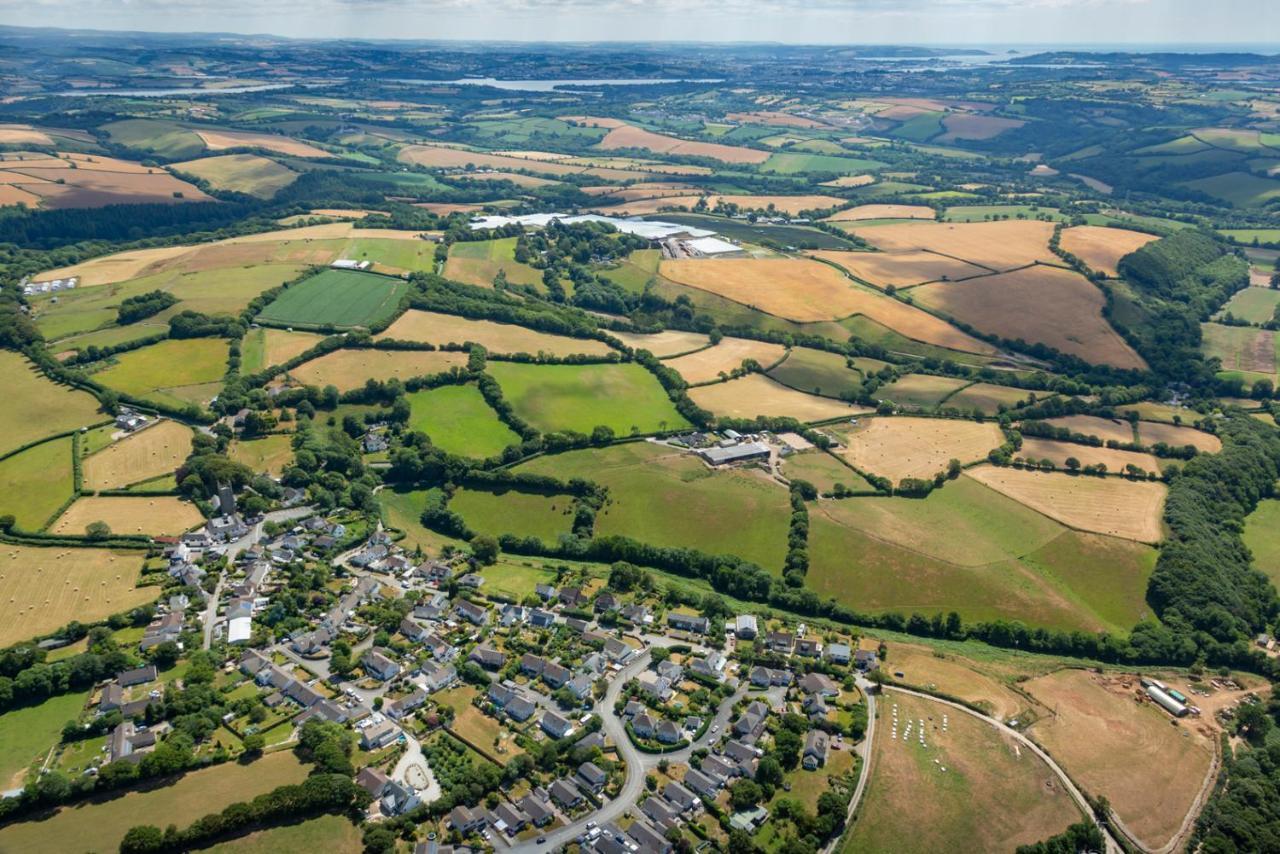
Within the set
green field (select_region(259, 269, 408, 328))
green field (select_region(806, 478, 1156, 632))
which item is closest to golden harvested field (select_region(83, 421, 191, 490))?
green field (select_region(259, 269, 408, 328))

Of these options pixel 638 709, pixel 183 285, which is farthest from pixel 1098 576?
pixel 183 285

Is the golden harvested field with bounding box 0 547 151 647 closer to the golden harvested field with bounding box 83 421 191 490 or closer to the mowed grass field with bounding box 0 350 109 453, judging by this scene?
the golden harvested field with bounding box 83 421 191 490

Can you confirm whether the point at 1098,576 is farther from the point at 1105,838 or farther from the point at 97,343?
the point at 97,343

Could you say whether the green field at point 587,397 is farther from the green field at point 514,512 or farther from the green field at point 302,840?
the green field at point 302,840

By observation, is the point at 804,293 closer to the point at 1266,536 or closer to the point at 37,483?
the point at 1266,536

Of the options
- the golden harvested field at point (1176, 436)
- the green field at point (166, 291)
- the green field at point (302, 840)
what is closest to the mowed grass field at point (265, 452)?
the green field at point (166, 291)

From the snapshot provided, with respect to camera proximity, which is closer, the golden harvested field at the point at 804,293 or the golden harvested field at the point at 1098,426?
the golden harvested field at the point at 1098,426
